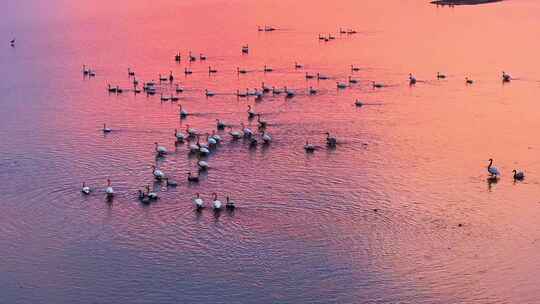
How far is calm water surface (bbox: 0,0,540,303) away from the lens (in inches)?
1296

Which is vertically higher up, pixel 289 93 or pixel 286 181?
pixel 289 93

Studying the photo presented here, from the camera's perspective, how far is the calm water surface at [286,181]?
32.9 metres

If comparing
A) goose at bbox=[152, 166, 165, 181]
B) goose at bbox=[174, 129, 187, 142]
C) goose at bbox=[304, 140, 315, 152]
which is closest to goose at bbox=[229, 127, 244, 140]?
goose at bbox=[174, 129, 187, 142]

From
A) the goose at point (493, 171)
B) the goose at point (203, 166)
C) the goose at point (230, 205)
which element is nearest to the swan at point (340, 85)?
the goose at point (203, 166)

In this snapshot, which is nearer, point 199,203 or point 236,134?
point 199,203

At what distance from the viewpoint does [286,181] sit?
42406mm

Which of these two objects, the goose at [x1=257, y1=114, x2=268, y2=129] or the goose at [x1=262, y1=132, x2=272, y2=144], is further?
the goose at [x1=257, y1=114, x2=268, y2=129]

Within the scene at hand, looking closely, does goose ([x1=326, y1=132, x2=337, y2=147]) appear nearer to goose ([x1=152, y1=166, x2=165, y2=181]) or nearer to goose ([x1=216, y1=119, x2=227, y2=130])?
goose ([x1=216, y1=119, x2=227, y2=130])

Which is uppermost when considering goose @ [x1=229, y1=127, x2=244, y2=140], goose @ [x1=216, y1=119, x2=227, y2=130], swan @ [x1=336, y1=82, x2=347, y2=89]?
swan @ [x1=336, y1=82, x2=347, y2=89]

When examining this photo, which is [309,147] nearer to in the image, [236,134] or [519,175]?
[236,134]

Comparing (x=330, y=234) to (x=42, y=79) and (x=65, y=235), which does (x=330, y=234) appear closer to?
(x=65, y=235)

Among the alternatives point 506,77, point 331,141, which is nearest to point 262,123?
point 331,141

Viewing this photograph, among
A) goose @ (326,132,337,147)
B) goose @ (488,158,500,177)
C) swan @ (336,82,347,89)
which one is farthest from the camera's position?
swan @ (336,82,347,89)

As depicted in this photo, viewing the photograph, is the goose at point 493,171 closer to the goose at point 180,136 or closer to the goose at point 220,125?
the goose at point 220,125
